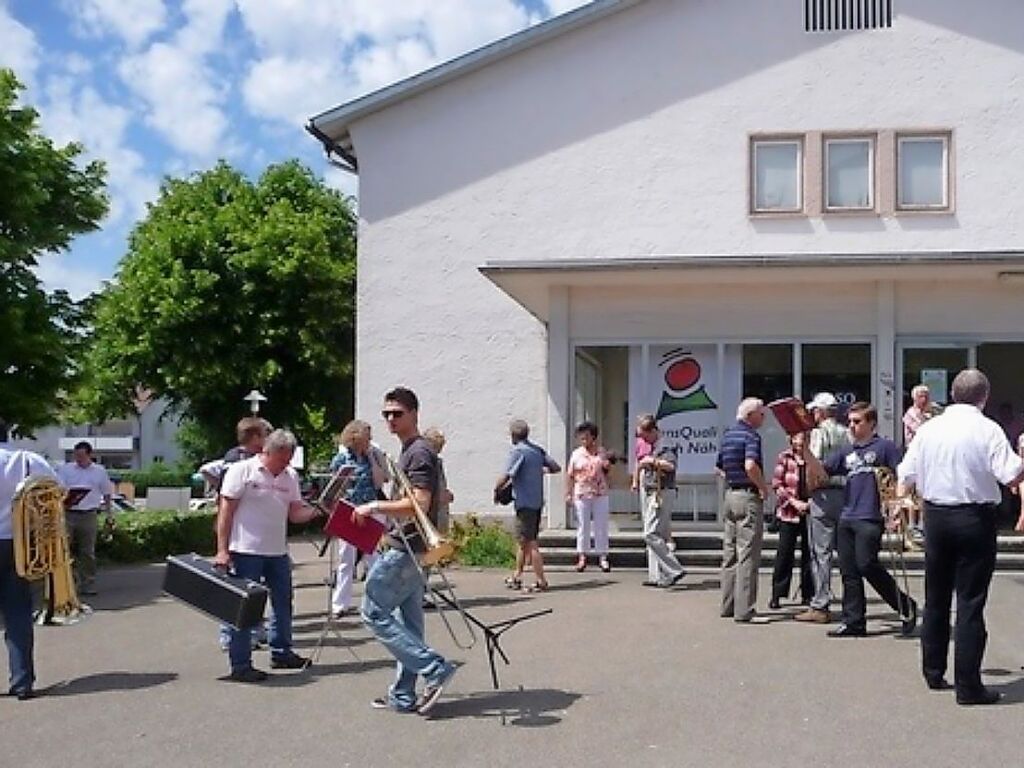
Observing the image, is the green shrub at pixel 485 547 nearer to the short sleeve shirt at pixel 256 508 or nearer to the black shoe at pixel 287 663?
the black shoe at pixel 287 663

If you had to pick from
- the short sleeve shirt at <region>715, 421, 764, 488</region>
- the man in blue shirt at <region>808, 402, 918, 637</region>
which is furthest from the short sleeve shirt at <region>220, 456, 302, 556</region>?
the man in blue shirt at <region>808, 402, 918, 637</region>

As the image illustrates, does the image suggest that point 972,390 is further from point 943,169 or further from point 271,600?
point 943,169

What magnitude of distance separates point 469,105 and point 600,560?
7.85 m

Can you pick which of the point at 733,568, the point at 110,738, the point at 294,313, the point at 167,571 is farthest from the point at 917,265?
the point at 294,313

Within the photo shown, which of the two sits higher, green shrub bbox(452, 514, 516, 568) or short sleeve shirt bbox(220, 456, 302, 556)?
short sleeve shirt bbox(220, 456, 302, 556)

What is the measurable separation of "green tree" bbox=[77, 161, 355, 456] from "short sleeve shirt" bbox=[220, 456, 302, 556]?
24.2m

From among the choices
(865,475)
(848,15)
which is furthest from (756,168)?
(865,475)

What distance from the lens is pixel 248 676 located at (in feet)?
29.5

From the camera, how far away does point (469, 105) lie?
20.0 m

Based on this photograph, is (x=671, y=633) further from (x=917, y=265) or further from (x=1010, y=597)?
(x=917, y=265)

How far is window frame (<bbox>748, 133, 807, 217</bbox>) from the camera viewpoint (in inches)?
Result: 747

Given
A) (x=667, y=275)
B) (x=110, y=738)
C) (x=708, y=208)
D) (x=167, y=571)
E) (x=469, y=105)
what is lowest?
(x=110, y=738)

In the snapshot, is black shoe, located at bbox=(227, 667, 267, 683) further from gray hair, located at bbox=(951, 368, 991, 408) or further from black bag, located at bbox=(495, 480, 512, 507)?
black bag, located at bbox=(495, 480, 512, 507)

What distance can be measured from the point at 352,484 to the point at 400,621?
3518mm
